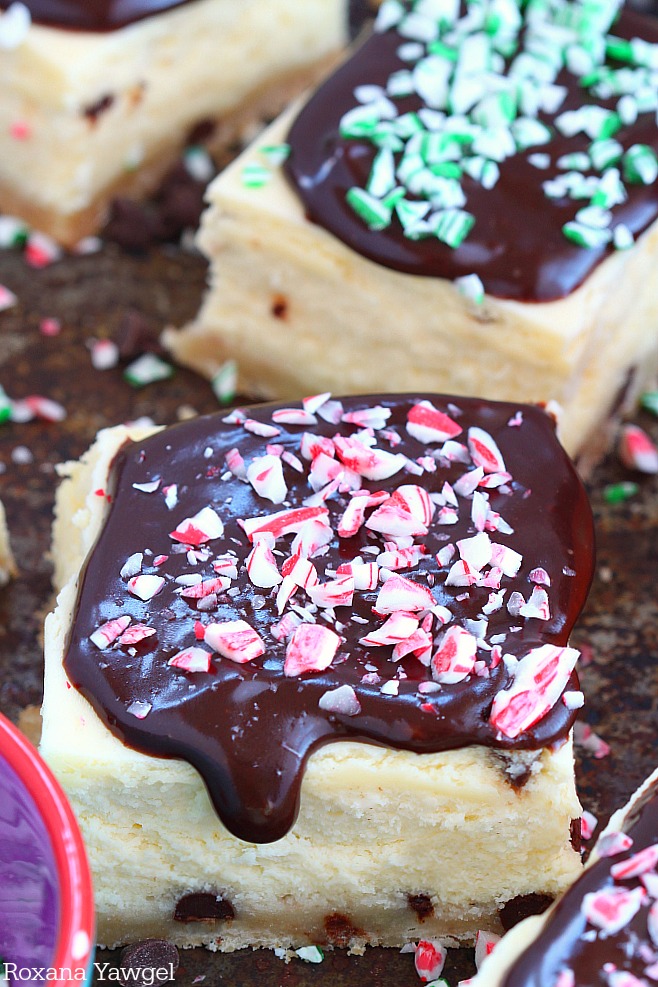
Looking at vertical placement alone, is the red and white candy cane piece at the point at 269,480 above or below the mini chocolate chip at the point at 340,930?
above

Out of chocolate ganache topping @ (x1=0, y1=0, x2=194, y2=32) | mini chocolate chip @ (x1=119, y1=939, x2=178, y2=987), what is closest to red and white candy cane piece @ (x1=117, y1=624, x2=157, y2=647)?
mini chocolate chip @ (x1=119, y1=939, x2=178, y2=987)

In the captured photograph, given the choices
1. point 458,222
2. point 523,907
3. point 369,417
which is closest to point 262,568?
point 369,417

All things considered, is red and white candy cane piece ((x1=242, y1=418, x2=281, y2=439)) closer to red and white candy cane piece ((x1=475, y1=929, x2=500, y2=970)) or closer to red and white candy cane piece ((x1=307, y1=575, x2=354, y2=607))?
red and white candy cane piece ((x1=307, y1=575, x2=354, y2=607))

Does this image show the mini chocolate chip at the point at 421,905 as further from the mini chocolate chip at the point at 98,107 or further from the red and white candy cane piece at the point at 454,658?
the mini chocolate chip at the point at 98,107

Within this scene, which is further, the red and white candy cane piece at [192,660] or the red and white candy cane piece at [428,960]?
the red and white candy cane piece at [428,960]

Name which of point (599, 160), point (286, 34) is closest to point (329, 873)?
point (599, 160)

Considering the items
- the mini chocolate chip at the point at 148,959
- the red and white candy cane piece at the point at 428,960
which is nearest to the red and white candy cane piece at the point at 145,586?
the mini chocolate chip at the point at 148,959

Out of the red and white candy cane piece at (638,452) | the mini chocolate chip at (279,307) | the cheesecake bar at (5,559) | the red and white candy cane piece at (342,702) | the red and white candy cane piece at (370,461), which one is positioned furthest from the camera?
the red and white candy cane piece at (638,452)
